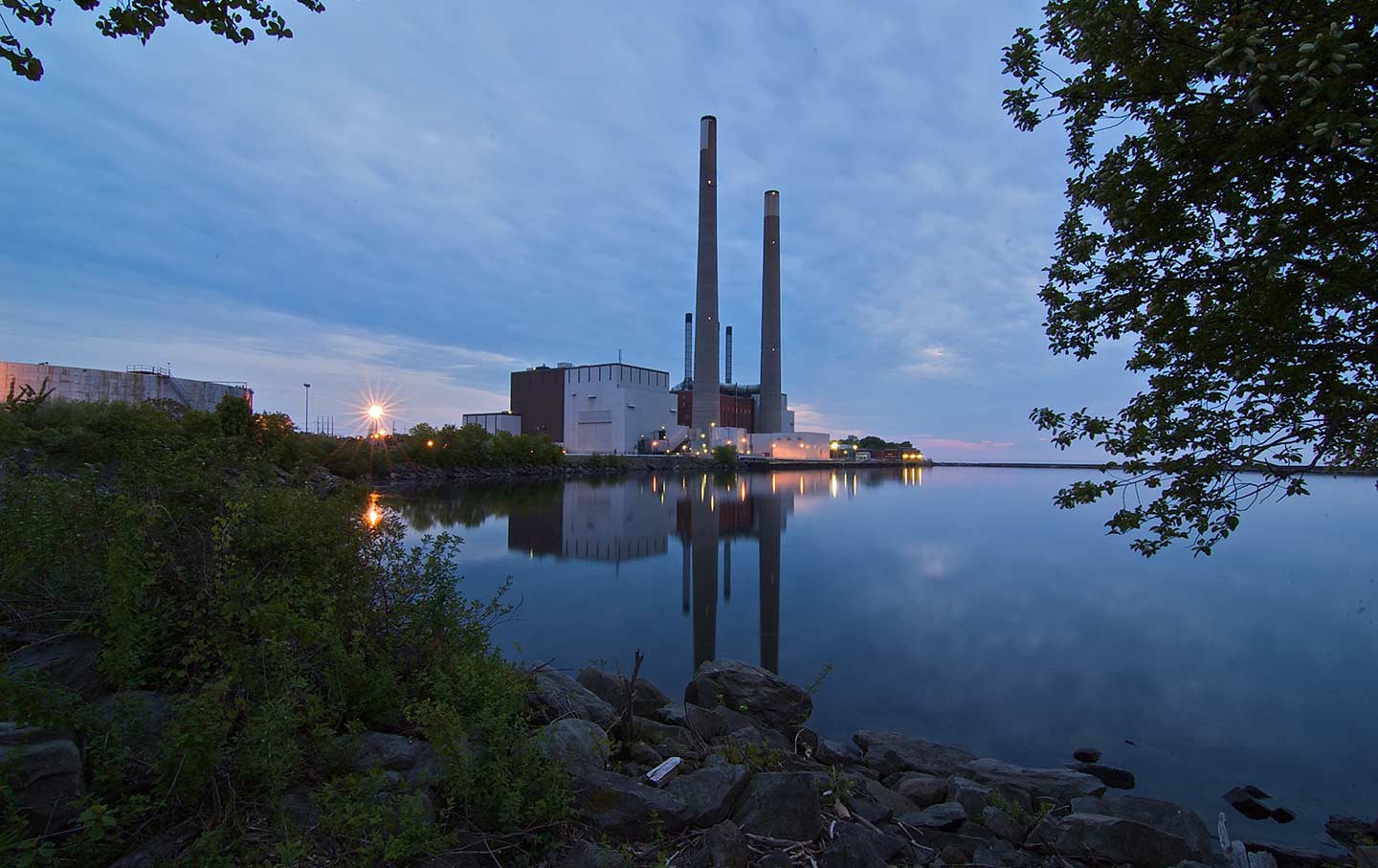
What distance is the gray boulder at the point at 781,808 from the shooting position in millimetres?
4652

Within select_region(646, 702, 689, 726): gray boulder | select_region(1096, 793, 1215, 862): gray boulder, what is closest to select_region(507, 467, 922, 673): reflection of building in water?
select_region(646, 702, 689, 726): gray boulder

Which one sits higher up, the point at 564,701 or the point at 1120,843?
the point at 564,701

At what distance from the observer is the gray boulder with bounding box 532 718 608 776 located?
474cm

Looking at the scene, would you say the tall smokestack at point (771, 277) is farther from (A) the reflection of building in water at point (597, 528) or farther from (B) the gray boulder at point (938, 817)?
(B) the gray boulder at point (938, 817)

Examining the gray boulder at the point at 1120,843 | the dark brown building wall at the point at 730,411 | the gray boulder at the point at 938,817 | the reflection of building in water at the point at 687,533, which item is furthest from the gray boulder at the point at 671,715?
the dark brown building wall at the point at 730,411

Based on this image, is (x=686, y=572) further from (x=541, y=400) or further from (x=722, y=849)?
(x=541, y=400)

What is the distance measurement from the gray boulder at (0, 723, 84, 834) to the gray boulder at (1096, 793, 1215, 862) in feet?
25.6

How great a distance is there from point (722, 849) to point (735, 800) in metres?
0.75

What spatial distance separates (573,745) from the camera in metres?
5.02

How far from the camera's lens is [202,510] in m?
5.68

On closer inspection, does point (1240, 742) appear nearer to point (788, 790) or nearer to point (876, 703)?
point (876, 703)

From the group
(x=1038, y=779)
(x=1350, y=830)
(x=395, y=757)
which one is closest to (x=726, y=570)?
(x=1038, y=779)

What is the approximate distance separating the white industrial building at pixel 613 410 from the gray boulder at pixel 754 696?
92.3 metres

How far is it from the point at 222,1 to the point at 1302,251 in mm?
8318
